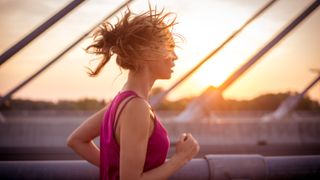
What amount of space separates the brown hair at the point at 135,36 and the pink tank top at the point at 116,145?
18cm

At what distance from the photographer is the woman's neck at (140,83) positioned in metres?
2.24

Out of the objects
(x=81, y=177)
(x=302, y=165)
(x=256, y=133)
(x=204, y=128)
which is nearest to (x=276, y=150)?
(x=256, y=133)

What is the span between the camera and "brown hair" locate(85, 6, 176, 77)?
2.19 meters

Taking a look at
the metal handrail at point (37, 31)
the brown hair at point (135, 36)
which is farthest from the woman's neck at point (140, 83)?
the metal handrail at point (37, 31)

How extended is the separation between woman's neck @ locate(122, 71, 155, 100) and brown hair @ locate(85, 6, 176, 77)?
0.04 m

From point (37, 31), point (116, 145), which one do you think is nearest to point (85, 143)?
point (116, 145)

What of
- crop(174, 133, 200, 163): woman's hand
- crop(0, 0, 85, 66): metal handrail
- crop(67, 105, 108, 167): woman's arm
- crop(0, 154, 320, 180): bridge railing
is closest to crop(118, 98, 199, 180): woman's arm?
crop(174, 133, 200, 163): woman's hand

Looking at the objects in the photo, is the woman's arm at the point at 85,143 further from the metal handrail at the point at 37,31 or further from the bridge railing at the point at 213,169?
the metal handrail at the point at 37,31

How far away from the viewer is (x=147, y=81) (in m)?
2.31

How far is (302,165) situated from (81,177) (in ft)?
5.13

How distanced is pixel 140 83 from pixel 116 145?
329mm

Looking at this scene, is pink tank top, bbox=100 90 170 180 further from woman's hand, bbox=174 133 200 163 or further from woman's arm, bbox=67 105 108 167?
Answer: woman's arm, bbox=67 105 108 167

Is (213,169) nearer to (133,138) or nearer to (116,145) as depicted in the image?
(116,145)

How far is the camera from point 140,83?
7.44 feet
